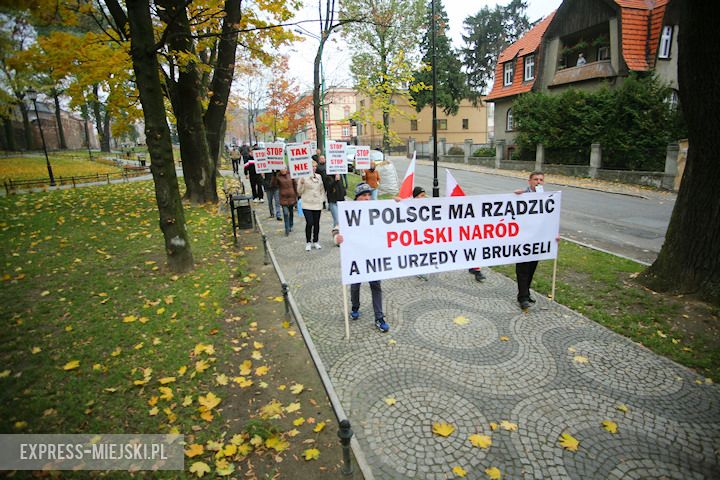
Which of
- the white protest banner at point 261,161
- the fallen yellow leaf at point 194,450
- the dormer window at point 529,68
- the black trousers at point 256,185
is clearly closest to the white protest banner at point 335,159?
the white protest banner at point 261,161

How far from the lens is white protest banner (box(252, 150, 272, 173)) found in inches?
521

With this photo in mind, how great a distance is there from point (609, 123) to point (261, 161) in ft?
70.4

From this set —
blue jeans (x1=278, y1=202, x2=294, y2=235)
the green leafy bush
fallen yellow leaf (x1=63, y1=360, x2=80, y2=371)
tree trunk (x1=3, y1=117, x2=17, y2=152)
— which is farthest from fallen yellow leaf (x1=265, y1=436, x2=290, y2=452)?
tree trunk (x1=3, y1=117, x2=17, y2=152)

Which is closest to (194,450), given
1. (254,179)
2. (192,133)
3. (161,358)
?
(161,358)

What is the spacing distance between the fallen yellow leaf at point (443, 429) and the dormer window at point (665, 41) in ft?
102

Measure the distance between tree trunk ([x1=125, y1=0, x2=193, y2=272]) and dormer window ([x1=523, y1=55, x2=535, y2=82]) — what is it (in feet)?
107

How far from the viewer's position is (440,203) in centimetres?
558

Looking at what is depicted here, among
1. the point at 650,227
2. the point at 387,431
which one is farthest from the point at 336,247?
the point at 650,227

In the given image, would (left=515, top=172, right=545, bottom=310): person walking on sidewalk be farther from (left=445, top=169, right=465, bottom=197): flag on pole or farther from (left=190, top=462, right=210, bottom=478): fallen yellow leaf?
(left=190, top=462, right=210, bottom=478): fallen yellow leaf

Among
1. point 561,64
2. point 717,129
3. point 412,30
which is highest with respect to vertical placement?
point 412,30

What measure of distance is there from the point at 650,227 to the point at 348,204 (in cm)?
1189

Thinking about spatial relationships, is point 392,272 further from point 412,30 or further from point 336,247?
point 412,30

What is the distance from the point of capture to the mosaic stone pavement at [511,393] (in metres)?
3.33

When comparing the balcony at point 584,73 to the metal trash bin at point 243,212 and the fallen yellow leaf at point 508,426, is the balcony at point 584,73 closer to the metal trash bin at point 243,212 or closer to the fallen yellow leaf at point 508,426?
the metal trash bin at point 243,212
